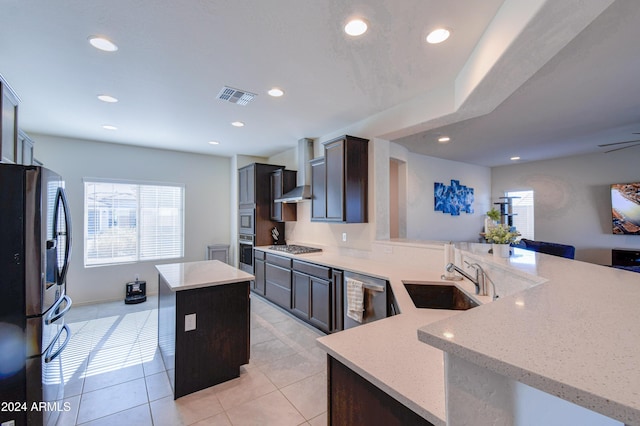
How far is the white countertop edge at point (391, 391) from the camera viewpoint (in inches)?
32.5

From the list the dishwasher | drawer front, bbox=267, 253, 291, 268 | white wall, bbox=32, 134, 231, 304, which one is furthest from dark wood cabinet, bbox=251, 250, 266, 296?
the dishwasher

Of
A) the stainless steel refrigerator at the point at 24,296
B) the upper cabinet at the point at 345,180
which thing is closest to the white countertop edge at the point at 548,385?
the stainless steel refrigerator at the point at 24,296

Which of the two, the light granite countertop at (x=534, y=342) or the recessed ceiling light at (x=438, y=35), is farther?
the recessed ceiling light at (x=438, y=35)

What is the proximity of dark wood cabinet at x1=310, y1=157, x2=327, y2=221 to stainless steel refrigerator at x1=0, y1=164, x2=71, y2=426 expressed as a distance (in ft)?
9.14

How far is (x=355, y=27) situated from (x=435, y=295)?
2.18 m

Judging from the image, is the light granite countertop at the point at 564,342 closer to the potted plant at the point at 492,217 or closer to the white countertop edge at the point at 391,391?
the white countertop edge at the point at 391,391

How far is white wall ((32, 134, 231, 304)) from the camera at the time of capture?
4582 mm

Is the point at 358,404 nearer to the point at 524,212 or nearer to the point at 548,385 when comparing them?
the point at 548,385

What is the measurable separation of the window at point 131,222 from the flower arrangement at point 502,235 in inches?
210

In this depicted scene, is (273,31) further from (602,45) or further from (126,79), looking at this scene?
(602,45)

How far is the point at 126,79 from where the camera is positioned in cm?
265

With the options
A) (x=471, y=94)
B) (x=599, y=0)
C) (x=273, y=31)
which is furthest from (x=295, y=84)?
(x=599, y=0)

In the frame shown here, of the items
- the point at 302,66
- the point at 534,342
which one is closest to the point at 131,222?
the point at 302,66

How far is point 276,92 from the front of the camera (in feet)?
9.70
